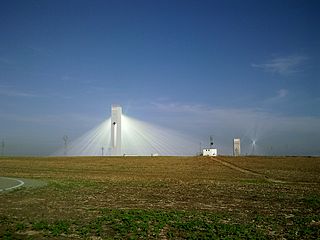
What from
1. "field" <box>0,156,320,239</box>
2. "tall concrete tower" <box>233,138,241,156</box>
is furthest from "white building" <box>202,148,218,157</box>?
"field" <box>0,156,320,239</box>

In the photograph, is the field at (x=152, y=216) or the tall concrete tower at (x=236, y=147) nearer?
the field at (x=152, y=216)

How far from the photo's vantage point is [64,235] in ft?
46.9

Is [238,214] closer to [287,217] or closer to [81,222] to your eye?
[287,217]

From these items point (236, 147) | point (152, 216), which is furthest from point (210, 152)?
point (152, 216)

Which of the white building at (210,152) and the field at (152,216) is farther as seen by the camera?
the white building at (210,152)

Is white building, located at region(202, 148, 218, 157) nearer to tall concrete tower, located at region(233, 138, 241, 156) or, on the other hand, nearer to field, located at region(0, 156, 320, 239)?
tall concrete tower, located at region(233, 138, 241, 156)

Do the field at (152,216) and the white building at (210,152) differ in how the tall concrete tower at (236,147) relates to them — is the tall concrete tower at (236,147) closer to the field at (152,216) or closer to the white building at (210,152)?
the white building at (210,152)

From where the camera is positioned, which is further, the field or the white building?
the white building

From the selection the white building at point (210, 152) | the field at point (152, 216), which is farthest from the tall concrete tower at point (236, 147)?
the field at point (152, 216)

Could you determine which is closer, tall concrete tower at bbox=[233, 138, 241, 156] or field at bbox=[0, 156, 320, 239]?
field at bbox=[0, 156, 320, 239]

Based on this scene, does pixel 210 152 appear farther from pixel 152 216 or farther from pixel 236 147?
pixel 152 216

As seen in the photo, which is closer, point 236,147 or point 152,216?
point 152,216

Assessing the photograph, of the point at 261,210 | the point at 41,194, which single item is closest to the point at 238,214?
the point at 261,210

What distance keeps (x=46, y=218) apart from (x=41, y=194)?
9780 mm
